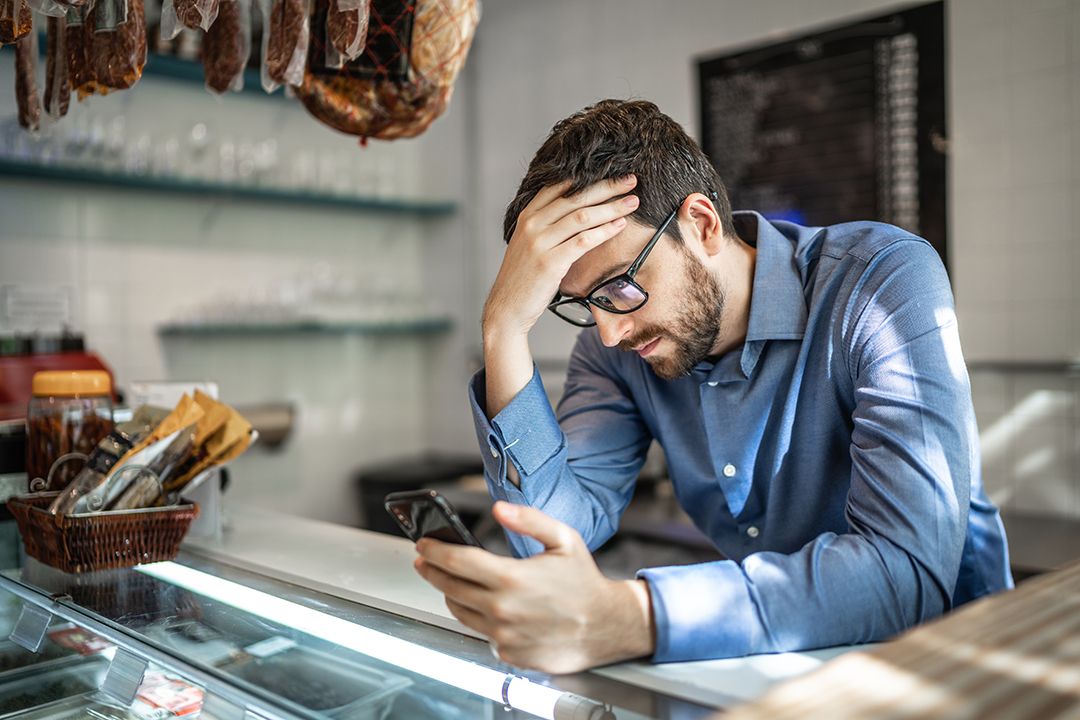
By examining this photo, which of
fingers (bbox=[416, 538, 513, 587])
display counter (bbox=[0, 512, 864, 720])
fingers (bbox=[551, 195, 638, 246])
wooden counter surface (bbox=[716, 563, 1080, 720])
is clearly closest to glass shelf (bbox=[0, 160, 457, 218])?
display counter (bbox=[0, 512, 864, 720])

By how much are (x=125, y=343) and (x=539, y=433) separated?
2720mm

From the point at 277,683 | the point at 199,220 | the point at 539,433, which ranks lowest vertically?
the point at 277,683

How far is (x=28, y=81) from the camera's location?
165 cm

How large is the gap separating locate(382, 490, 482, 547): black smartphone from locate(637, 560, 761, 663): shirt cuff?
20cm

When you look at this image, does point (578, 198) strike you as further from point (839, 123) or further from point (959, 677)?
point (839, 123)

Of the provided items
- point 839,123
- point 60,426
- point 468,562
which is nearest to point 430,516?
point 468,562

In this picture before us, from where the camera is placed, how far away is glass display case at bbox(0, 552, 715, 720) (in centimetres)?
87

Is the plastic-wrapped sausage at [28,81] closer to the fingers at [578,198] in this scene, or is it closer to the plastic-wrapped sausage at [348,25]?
the plastic-wrapped sausage at [348,25]

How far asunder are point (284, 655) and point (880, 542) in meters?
0.68

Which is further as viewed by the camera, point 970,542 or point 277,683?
point 970,542

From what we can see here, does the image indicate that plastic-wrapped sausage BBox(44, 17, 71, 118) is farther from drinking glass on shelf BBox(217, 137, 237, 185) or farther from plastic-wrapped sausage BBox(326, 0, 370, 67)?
drinking glass on shelf BBox(217, 137, 237, 185)

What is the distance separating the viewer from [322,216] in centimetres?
415

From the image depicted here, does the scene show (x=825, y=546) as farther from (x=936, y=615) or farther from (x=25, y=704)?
(x=25, y=704)

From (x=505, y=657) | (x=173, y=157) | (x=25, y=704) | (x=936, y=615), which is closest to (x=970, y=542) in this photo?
(x=936, y=615)
